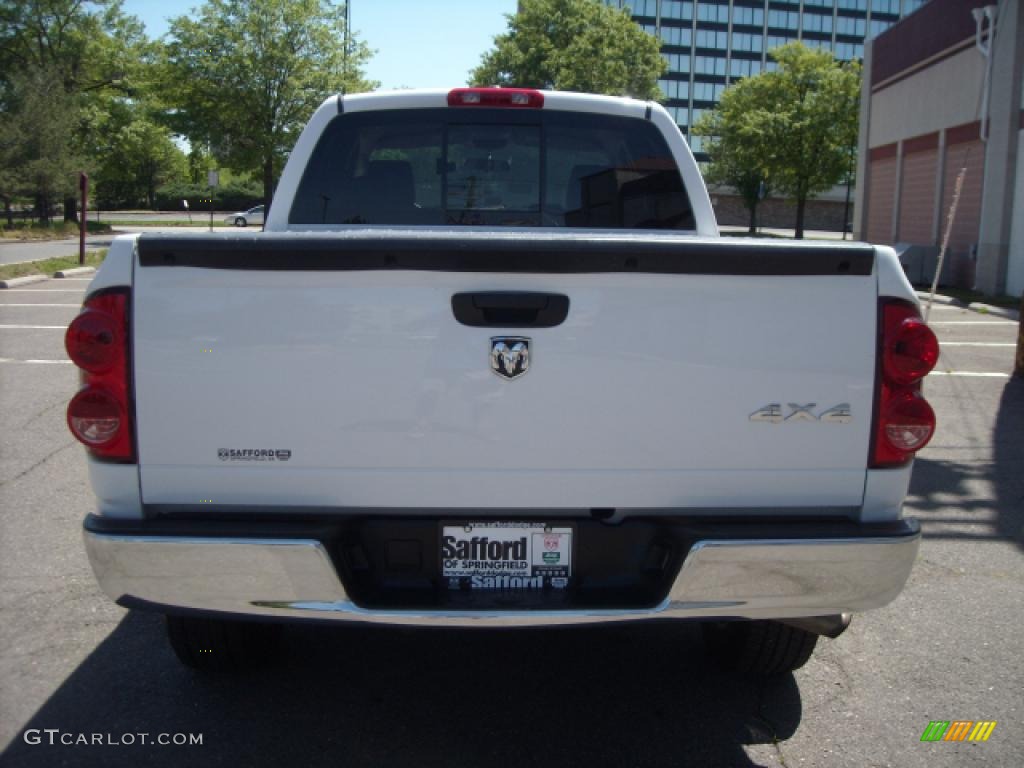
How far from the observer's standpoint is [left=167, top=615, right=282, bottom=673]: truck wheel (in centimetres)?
337

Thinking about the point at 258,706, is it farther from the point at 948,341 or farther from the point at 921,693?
the point at 948,341

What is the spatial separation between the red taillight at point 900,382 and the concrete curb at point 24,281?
1926cm

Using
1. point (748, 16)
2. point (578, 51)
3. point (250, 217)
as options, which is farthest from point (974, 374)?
point (748, 16)

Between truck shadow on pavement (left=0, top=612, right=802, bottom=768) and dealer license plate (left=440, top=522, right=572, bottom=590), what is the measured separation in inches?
9.6

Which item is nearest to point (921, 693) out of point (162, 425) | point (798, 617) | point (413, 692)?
point (798, 617)

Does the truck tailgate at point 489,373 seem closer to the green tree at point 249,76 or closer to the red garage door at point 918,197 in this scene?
the red garage door at point 918,197

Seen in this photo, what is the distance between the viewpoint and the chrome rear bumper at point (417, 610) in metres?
2.66

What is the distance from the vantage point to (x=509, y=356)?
2682 mm

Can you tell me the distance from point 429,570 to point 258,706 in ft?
3.33

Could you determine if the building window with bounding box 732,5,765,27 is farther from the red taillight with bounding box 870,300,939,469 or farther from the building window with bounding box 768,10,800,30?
the red taillight with bounding box 870,300,939,469

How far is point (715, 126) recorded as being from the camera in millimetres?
62656

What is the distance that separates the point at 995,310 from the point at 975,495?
42.1 ft

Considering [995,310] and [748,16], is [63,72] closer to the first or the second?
[995,310]

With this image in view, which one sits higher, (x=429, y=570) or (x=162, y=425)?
(x=162, y=425)
